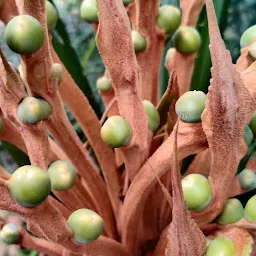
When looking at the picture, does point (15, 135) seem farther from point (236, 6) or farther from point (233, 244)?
point (236, 6)

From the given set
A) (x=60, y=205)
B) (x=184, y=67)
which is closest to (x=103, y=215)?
(x=60, y=205)

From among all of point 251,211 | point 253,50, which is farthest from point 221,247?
point 253,50

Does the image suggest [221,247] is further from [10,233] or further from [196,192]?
[10,233]

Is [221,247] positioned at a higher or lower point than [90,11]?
lower

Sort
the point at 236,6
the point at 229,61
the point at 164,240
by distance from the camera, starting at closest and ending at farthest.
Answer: the point at 229,61 < the point at 164,240 < the point at 236,6

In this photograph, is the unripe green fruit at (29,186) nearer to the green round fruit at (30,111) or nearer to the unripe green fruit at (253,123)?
the green round fruit at (30,111)

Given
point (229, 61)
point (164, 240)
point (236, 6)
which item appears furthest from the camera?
point (236, 6)
